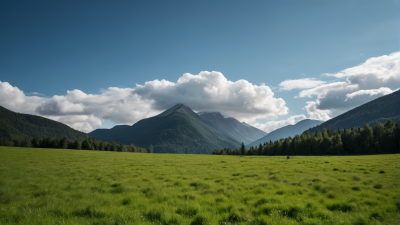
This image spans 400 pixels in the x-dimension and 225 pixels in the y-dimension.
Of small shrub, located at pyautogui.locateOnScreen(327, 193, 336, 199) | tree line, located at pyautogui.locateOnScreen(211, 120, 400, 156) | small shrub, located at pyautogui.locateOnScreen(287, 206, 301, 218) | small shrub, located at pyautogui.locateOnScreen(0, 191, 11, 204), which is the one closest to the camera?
small shrub, located at pyautogui.locateOnScreen(287, 206, 301, 218)

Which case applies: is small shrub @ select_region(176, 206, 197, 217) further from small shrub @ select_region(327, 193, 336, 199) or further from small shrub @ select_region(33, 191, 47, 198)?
small shrub @ select_region(33, 191, 47, 198)

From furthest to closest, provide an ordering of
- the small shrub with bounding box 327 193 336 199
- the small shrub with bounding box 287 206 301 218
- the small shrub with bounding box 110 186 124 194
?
1. the small shrub with bounding box 110 186 124 194
2. the small shrub with bounding box 327 193 336 199
3. the small shrub with bounding box 287 206 301 218

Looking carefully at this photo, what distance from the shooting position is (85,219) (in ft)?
24.4

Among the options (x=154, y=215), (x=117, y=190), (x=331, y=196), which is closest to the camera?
(x=154, y=215)

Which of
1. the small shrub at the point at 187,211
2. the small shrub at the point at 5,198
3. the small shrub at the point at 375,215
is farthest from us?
the small shrub at the point at 5,198

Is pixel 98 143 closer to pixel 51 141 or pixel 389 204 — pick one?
pixel 51 141

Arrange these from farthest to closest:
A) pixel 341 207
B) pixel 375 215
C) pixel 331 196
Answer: pixel 331 196 < pixel 341 207 < pixel 375 215

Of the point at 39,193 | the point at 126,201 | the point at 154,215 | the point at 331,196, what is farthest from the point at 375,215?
the point at 39,193

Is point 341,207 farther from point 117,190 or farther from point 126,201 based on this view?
point 117,190

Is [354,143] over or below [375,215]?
below

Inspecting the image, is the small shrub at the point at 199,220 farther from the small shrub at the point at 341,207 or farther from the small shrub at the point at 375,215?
the small shrub at the point at 375,215

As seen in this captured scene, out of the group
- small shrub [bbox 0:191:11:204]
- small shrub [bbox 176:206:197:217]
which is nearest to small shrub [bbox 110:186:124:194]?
small shrub [bbox 0:191:11:204]

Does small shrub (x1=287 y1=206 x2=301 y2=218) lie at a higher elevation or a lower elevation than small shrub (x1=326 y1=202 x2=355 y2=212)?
higher

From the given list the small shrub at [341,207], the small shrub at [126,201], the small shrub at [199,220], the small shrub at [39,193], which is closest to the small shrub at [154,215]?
the small shrub at [199,220]
